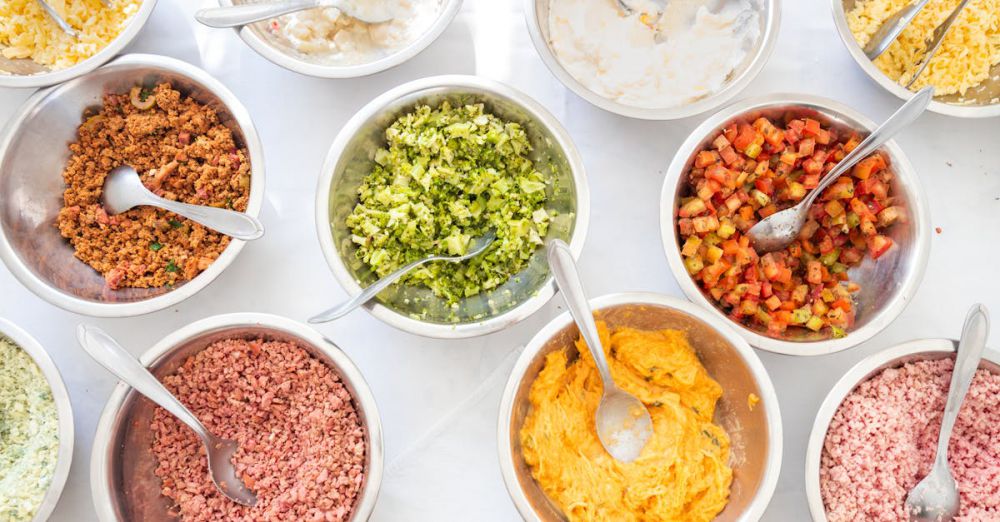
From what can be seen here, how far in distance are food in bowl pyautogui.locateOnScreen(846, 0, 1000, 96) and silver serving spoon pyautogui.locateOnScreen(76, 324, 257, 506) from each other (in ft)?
7.54

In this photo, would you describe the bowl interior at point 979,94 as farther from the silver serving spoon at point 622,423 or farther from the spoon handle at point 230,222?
the spoon handle at point 230,222

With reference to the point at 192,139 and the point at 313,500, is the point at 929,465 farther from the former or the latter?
the point at 192,139

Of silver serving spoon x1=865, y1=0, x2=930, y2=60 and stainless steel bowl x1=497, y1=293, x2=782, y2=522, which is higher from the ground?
silver serving spoon x1=865, y1=0, x2=930, y2=60

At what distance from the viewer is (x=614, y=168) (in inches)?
99.5

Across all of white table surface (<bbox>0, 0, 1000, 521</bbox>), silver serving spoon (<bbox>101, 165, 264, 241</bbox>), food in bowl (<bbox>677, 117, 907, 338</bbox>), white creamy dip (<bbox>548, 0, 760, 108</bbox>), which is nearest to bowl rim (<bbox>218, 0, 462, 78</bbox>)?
white table surface (<bbox>0, 0, 1000, 521</bbox>)

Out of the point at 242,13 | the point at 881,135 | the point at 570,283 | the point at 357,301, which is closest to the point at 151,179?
the point at 242,13

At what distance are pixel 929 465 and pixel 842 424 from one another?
0.28m

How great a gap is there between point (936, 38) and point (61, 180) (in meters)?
2.75

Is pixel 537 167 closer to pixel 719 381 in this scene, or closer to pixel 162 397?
pixel 719 381

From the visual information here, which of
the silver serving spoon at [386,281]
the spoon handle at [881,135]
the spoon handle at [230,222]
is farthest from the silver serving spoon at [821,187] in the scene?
the spoon handle at [230,222]

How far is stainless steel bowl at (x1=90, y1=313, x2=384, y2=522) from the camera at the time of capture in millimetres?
2182

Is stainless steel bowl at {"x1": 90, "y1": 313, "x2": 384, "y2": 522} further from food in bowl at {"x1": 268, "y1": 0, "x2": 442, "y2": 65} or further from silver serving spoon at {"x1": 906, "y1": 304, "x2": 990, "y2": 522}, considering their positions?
silver serving spoon at {"x1": 906, "y1": 304, "x2": 990, "y2": 522}

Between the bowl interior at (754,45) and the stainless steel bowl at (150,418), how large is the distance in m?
1.08

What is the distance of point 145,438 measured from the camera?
90.9 inches
